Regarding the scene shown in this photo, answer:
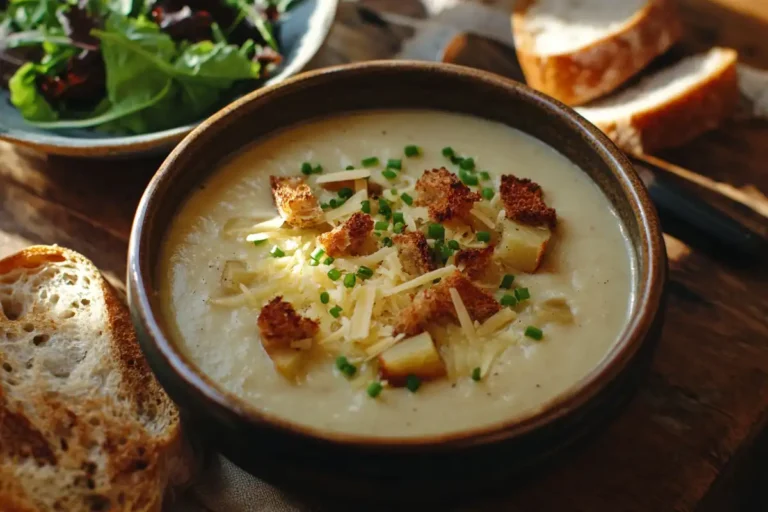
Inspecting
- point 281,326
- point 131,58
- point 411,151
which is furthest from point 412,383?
point 131,58

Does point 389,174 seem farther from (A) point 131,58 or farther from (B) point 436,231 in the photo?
(A) point 131,58

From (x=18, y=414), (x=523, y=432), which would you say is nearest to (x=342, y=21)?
(x=18, y=414)

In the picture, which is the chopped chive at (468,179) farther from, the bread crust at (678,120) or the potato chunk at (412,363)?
the bread crust at (678,120)

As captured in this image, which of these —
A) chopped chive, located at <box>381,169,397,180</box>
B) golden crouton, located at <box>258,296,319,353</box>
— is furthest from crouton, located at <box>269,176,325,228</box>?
golden crouton, located at <box>258,296,319,353</box>

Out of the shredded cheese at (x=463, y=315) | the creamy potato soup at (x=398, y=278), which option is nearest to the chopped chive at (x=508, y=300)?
the creamy potato soup at (x=398, y=278)

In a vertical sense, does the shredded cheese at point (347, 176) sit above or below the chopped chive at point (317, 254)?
above

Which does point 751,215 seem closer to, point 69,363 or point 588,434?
point 588,434
